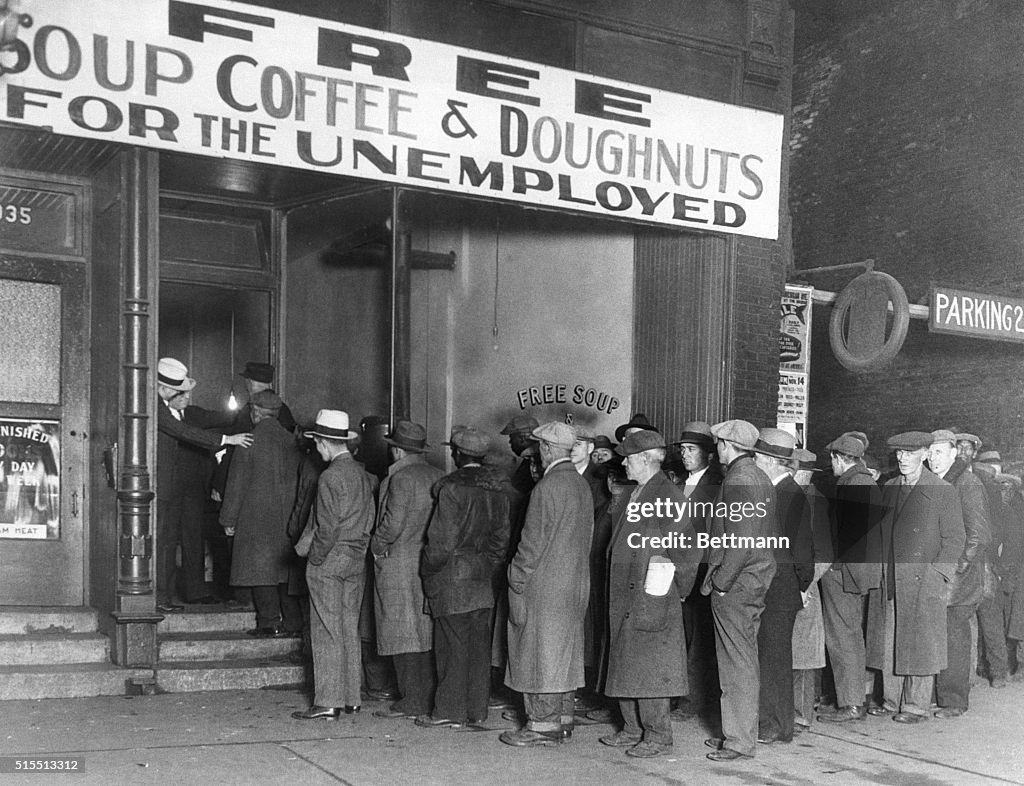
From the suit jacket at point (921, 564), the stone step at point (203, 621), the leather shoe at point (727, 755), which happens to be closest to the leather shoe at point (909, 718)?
the suit jacket at point (921, 564)

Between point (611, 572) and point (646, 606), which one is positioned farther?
point (611, 572)

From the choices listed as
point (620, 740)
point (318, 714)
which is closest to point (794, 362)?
point (620, 740)

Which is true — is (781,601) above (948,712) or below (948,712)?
above

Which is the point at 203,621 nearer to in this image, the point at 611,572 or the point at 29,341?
the point at 29,341

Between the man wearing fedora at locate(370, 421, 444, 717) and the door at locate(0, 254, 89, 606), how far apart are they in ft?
8.74

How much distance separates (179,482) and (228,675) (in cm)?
166

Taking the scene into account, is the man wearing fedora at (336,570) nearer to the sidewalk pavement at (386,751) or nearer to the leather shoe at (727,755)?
the sidewalk pavement at (386,751)

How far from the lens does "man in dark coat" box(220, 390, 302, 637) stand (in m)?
8.87

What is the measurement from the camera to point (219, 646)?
863cm

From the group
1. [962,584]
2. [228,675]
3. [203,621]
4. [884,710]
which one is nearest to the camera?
[228,675]

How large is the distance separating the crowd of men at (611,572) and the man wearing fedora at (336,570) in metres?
0.01

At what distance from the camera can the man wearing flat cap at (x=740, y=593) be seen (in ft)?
22.7

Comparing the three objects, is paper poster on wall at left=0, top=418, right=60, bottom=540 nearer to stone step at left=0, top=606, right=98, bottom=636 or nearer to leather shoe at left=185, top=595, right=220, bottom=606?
stone step at left=0, top=606, right=98, bottom=636

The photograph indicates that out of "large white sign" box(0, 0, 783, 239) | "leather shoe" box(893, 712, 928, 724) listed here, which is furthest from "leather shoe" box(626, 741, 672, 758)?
"large white sign" box(0, 0, 783, 239)
